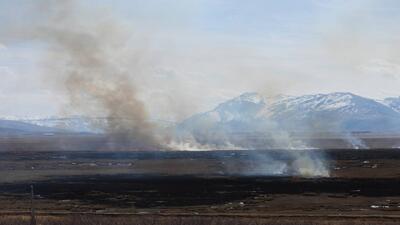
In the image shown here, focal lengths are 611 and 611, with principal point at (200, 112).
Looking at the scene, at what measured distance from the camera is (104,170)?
107 meters

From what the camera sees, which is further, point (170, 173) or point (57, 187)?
point (170, 173)

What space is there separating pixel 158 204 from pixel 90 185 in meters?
21.8

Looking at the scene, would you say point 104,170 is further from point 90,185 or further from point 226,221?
point 226,221

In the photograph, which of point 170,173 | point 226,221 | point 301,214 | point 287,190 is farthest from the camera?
point 170,173

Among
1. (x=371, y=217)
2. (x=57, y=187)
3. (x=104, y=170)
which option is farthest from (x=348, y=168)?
(x=371, y=217)

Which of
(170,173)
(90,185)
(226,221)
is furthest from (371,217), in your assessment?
(170,173)

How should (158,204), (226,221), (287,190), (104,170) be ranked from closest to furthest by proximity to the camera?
(226,221), (158,204), (287,190), (104,170)

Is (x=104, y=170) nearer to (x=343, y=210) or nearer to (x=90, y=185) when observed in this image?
(x=90, y=185)

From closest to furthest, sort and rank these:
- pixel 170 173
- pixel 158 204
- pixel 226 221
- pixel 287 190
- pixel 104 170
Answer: pixel 226 221, pixel 158 204, pixel 287 190, pixel 170 173, pixel 104 170

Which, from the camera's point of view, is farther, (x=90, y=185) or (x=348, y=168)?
(x=348, y=168)

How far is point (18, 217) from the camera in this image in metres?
48.1

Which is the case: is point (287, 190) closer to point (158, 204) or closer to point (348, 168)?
point (158, 204)

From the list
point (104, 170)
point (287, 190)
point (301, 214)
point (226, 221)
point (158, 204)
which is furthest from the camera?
point (104, 170)

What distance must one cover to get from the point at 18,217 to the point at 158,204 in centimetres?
1584
